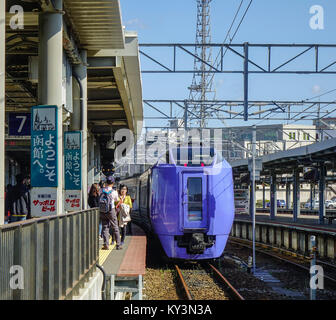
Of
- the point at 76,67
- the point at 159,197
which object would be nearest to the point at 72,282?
the point at 76,67

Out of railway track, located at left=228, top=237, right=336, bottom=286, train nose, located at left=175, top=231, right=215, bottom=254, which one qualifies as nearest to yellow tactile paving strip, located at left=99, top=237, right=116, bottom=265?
train nose, located at left=175, top=231, right=215, bottom=254

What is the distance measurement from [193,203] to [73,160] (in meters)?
4.08

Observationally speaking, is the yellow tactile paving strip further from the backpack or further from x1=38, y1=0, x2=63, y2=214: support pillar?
x1=38, y1=0, x2=63, y2=214: support pillar

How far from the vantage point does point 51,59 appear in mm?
9555

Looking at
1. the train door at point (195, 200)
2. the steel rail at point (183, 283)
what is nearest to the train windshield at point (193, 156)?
the train door at point (195, 200)

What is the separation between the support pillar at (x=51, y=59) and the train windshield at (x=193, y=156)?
570 cm

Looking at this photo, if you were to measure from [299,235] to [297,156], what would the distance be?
4.15m

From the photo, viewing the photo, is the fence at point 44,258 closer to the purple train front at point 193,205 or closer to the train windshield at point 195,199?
the purple train front at point 193,205

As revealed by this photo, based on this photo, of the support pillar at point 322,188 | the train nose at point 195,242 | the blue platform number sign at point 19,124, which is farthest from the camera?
the support pillar at point 322,188

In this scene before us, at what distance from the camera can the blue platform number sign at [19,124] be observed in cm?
1077

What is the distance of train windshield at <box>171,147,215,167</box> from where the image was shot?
48.6 feet

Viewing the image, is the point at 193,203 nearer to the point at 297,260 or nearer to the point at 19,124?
the point at 297,260

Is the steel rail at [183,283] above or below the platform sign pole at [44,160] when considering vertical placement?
below

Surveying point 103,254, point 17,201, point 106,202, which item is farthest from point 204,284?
A: point 17,201
